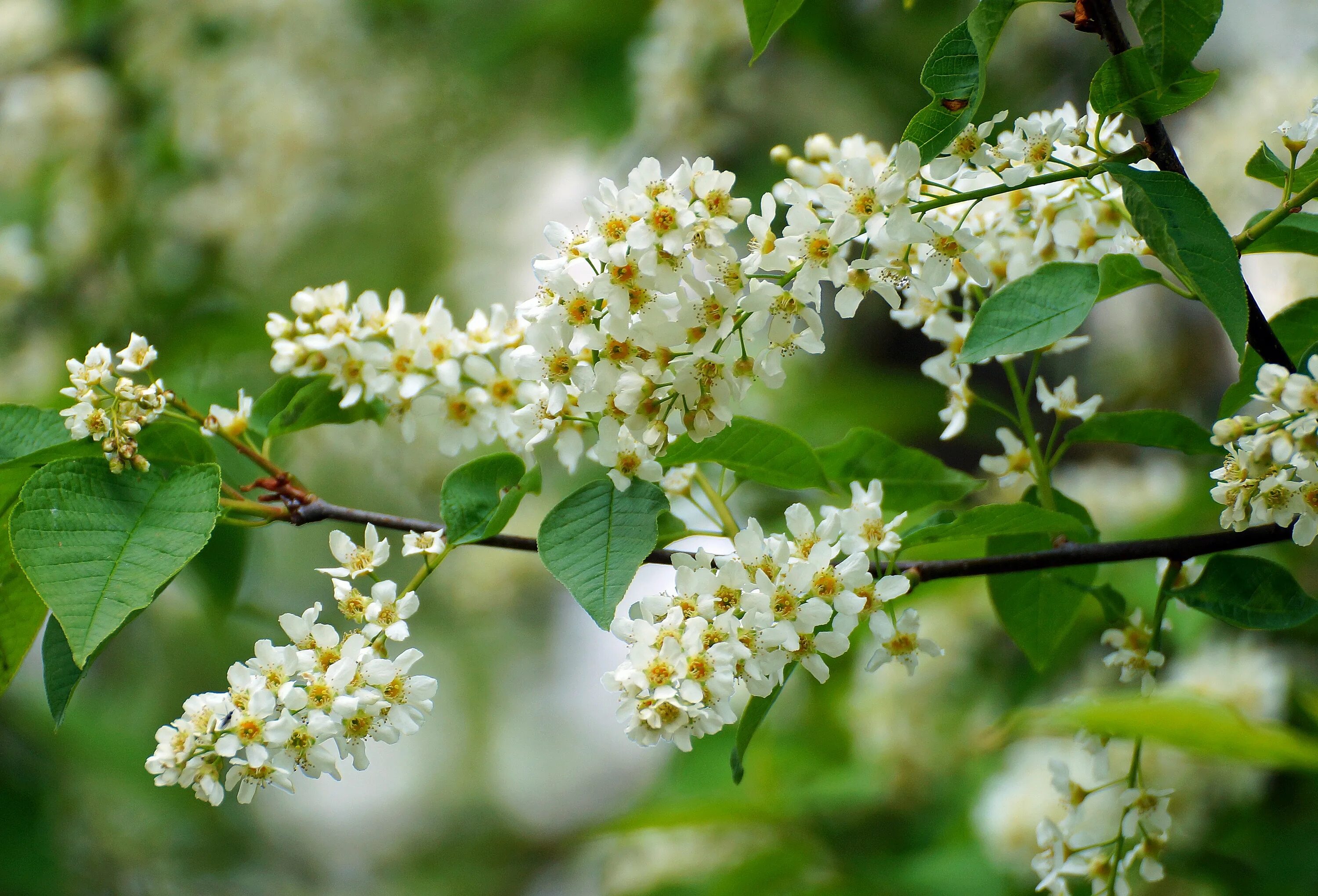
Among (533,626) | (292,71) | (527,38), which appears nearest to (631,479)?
(527,38)

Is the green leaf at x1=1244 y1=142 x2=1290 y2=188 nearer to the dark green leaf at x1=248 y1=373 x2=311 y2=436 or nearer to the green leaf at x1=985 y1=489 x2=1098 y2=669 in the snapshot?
the green leaf at x1=985 y1=489 x2=1098 y2=669

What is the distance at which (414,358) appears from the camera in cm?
130

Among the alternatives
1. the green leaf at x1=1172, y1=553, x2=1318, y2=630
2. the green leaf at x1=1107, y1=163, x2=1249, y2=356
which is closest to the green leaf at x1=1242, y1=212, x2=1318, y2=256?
the green leaf at x1=1107, y1=163, x2=1249, y2=356

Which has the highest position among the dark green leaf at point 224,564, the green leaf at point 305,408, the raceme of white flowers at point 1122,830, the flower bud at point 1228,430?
the dark green leaf at point 224,564

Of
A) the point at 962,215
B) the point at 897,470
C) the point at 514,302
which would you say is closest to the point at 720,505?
the point at 897,470

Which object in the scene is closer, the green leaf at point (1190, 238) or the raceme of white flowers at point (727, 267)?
the green leaf at point (1190, 238)

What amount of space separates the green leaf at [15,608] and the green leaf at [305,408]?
0.95 feet

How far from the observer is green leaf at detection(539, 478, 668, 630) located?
99 cm

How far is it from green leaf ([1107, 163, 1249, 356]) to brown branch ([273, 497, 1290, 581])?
10.1 inches

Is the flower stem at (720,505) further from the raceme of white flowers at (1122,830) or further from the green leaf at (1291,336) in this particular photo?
→ the green leaf at (1291,336)

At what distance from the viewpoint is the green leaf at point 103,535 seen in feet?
3.13

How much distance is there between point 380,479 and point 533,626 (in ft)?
6.55

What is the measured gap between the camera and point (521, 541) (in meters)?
1.19

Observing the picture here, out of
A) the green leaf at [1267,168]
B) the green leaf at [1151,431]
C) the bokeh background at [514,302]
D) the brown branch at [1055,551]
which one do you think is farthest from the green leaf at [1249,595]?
the bokeh background at [514,302]
